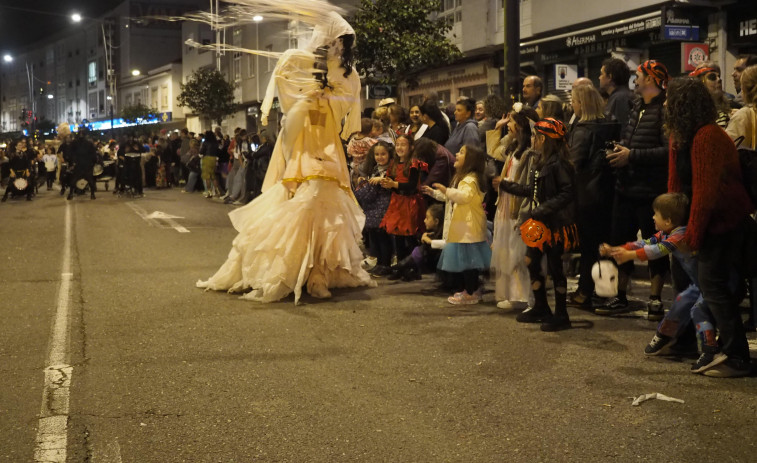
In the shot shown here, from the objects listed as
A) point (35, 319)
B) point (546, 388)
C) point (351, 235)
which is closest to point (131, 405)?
point (546, 388)

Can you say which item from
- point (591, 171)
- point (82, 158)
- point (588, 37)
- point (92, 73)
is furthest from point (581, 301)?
point (92, 73)

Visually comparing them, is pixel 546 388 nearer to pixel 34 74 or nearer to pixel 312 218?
pixel 312 218

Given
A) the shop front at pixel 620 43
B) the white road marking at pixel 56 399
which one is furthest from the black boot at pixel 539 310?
the shop front at pixel 620 43

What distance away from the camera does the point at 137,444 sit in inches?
177

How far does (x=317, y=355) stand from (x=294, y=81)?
3.52 metres

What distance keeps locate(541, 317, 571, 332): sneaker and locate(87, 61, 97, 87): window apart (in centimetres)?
8338

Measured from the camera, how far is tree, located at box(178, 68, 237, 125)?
46625 millimetres

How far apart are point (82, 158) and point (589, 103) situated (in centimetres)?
1925

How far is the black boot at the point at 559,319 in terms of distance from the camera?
7194mm

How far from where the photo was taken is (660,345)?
626 cm

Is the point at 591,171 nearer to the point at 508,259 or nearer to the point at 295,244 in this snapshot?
the point at 508,259

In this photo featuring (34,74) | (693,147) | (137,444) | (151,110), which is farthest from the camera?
(34,74)

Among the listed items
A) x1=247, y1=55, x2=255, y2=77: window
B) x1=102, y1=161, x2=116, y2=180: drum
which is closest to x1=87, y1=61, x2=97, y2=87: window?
x1=247, y1=55, x2=255, y2=77: window

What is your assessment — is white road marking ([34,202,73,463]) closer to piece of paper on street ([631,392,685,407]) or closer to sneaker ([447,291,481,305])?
piece of paper on street ([631,392,685,407])
